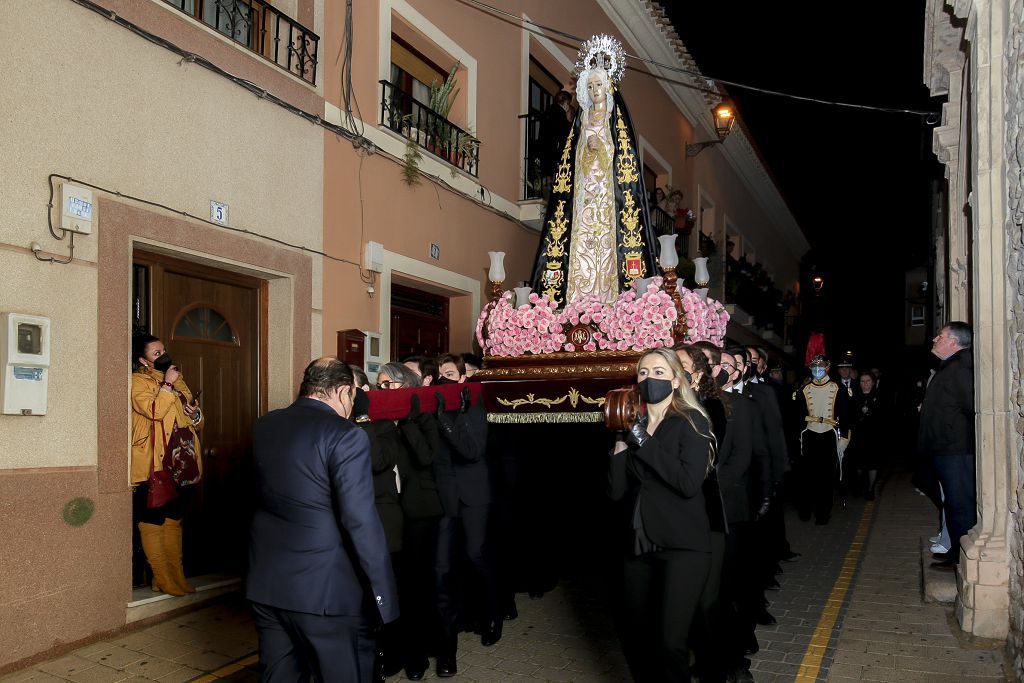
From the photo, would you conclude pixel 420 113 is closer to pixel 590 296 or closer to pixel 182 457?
pixel 590 296

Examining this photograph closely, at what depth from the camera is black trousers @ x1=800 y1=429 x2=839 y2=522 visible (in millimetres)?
10453

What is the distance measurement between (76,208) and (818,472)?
28.5 ft

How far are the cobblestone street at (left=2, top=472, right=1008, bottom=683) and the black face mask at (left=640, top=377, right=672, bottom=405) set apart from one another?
1.91 meters

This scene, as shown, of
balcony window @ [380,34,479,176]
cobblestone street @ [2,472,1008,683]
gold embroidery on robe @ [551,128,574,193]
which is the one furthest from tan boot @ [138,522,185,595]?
balcony window @ [380,34,479,176]

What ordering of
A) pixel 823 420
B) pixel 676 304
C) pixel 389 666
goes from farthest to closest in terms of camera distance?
pixel 823 420 < pixel 676 304 < pixel 389 666

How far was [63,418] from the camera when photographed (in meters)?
5.41

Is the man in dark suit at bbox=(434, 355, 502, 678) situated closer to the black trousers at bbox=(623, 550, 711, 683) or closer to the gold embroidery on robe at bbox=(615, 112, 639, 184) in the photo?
the black trousers at bbox=(623, 550, 711, 683)

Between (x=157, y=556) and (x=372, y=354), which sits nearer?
(x=157, y=556)

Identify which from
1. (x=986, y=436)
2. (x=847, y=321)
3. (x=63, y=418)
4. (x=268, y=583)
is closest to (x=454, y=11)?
(x=63, y=418)

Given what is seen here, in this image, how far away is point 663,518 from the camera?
395cm

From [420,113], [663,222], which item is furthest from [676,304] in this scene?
[663,222]

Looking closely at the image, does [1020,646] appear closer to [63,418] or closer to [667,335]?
[667,335]

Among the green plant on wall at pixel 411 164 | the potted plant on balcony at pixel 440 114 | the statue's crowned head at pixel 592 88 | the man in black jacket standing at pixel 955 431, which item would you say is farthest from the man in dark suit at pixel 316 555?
the potted plant on balcony at pixel 440 114

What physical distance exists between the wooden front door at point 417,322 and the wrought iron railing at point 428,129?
158cm
